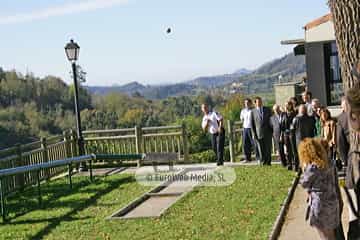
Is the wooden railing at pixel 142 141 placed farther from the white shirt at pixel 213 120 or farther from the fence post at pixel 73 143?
the white shirt at pixel 213 120

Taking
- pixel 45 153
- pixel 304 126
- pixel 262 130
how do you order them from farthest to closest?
pixel 45 153 < pixel 262 130 < pixel 304 126

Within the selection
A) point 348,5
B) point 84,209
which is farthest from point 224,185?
point 348,5

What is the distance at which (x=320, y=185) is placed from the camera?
7.52 m

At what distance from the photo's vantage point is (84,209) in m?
12.7

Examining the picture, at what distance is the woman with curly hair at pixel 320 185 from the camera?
7367 millimetres

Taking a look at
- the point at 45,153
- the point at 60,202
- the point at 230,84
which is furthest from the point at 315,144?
the point at 230,84

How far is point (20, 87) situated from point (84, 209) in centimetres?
3716

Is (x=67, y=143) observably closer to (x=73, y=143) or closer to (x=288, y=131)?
(x=73, y=143)

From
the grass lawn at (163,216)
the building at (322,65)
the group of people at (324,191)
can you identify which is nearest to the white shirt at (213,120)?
the grass lawn at (163,216)

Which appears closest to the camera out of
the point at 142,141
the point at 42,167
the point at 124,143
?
the point at 42,167

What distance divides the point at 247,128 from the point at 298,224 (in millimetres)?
7332

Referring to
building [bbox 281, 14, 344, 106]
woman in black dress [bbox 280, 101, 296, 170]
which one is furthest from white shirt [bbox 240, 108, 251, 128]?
building [bbox 281, 14, 344, 106]

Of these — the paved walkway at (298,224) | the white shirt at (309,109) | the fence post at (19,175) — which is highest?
the white shirt at (309,109)

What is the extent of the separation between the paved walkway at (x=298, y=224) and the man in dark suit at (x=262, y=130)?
4588 millimetres
